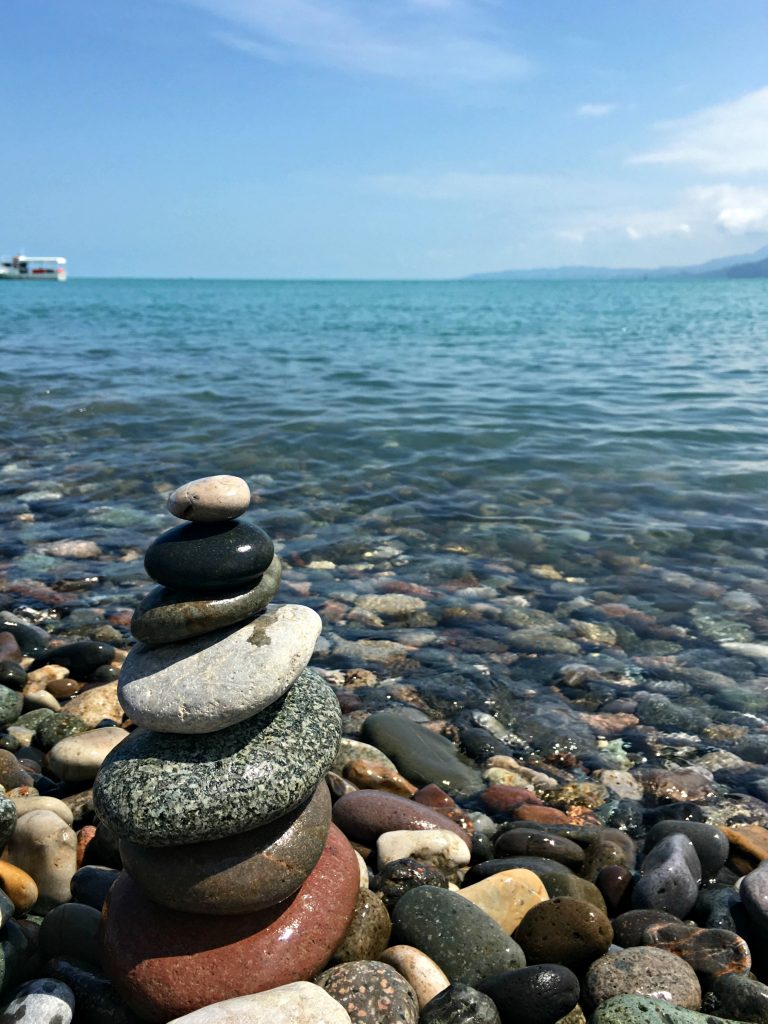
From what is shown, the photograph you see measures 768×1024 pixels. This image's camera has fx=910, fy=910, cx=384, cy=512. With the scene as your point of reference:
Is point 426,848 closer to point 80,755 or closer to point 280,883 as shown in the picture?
point 280,883

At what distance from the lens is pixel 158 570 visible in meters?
3.88

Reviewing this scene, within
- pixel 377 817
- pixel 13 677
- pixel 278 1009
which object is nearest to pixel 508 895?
pixel 377 817

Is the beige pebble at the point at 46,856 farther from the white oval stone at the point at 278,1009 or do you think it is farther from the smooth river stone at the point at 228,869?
the white oval stone at the point at 278,1009

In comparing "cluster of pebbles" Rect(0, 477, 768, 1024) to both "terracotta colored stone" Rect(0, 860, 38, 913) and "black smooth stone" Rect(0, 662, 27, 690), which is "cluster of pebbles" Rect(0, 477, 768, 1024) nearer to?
"terracotta colored stone" Rect(0, 860, 38, 913)

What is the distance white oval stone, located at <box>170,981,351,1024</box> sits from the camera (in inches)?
132

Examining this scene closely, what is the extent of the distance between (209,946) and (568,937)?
1643mm

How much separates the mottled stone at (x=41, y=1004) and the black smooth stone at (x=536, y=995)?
1716 mm

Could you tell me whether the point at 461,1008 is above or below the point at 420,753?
above

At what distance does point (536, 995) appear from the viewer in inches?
147

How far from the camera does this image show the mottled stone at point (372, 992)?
3.59 m

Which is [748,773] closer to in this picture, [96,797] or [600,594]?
[600,594]

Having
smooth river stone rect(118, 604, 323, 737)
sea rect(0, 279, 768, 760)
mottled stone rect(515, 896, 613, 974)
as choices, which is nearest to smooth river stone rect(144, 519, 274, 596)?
smooth river stone rect(118, 604, 323, 737)

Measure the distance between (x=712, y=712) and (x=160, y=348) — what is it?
1235 inches

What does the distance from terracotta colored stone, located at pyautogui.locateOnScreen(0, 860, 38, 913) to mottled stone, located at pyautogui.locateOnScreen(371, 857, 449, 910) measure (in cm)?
167
